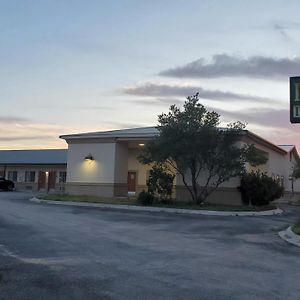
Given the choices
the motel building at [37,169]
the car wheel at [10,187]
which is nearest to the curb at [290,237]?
the motel building at [37,169]

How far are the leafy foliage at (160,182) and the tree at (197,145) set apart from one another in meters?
0.61

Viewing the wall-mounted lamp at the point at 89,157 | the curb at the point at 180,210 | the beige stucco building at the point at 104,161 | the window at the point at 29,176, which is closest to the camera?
the curb at the point at 180,210

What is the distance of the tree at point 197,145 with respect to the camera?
2730cm

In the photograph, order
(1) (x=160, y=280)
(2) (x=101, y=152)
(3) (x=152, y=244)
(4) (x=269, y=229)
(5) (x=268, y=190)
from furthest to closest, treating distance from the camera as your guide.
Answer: (2) (x=101, y=152) → (5) (x=268, y=190) → (4) (x=269, y=229) → (3) (x=152, y=244) → (1) (x=160, y=280)

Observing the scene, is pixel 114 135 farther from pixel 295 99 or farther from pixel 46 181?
pixel 46 181

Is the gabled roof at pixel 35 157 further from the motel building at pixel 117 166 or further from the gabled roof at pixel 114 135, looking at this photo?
the gabled roof at pixel 114 135

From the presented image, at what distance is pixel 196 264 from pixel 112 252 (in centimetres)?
221

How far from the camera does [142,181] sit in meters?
38.3

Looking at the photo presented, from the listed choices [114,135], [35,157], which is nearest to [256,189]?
[114,135]

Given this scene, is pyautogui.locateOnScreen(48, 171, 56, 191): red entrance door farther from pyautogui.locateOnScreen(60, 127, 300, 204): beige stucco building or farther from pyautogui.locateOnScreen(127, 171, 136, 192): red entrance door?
pyautogui.locateOnScreen(60, 127, 300, 204): beige stucco building

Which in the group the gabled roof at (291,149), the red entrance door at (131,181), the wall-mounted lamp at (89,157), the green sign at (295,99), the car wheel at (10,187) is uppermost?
the gabled roof at (291,149)

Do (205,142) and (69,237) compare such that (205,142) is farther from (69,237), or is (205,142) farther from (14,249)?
(14,249)

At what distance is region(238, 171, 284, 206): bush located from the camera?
29453mm

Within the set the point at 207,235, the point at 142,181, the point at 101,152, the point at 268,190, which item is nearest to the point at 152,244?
the point at 207,235
